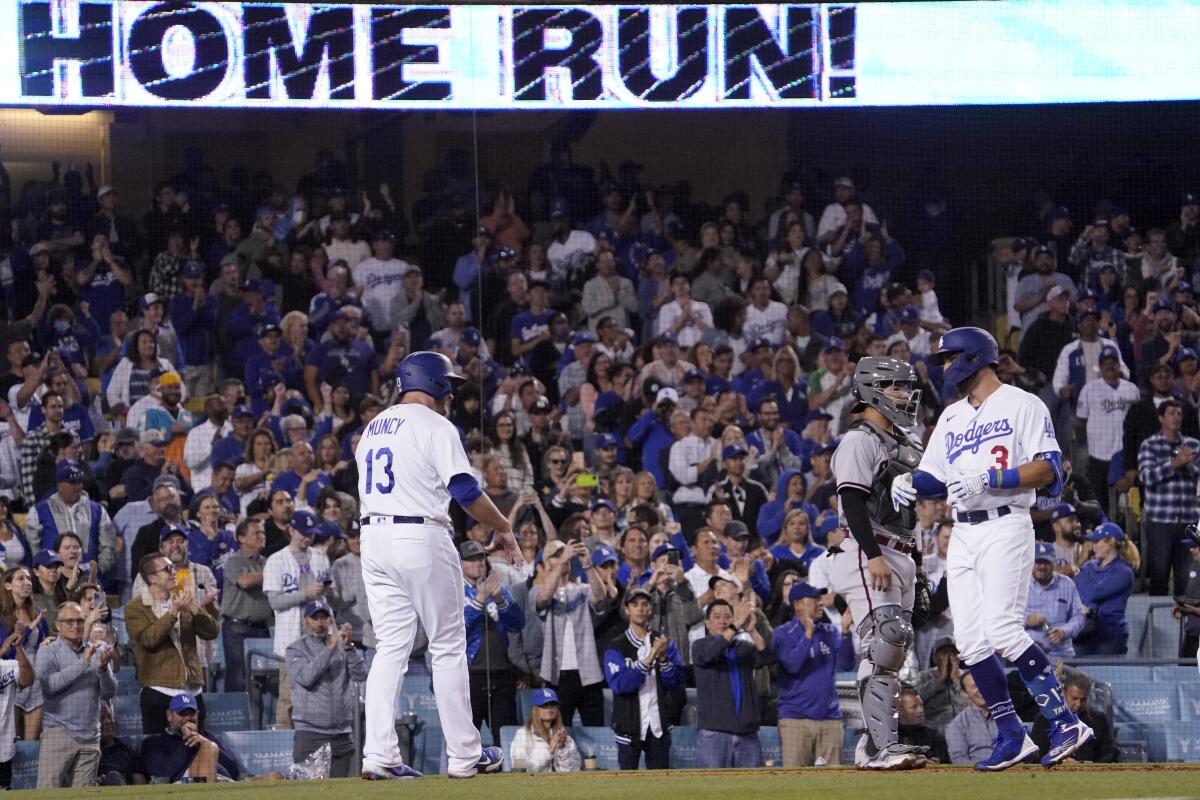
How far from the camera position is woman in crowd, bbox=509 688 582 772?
366 inches

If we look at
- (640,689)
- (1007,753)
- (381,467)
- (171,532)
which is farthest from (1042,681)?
(171,532)

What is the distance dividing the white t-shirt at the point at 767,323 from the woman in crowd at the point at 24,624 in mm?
6633

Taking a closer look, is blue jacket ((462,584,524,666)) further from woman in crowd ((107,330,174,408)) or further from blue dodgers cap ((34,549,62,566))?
woman in crowd ((107,330,174,408))

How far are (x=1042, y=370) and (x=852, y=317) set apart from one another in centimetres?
174

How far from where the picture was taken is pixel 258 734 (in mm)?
9578

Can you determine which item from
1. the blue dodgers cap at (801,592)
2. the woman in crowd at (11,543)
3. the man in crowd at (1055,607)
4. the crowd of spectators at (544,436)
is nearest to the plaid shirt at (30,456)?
the crowd of spectators at (544,436)

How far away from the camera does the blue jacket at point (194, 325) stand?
13820mm

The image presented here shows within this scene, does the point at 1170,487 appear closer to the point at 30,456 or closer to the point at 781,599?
the point at 781,599

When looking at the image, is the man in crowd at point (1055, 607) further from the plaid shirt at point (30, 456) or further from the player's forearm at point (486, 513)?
the plaid shirt at point (30, 456)

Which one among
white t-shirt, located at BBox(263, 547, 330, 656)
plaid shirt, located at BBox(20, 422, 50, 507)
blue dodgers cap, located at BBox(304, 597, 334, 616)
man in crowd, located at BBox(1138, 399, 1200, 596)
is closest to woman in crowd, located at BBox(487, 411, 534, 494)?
white t-shirt, located at BBox(263, 547, 330, 656)

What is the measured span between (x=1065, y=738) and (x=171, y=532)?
6001 millimetres

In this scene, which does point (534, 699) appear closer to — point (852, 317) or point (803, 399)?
point (803, 399)

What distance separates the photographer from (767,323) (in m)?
14.4

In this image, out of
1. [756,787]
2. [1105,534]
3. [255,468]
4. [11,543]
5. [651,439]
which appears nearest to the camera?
[756,787]
